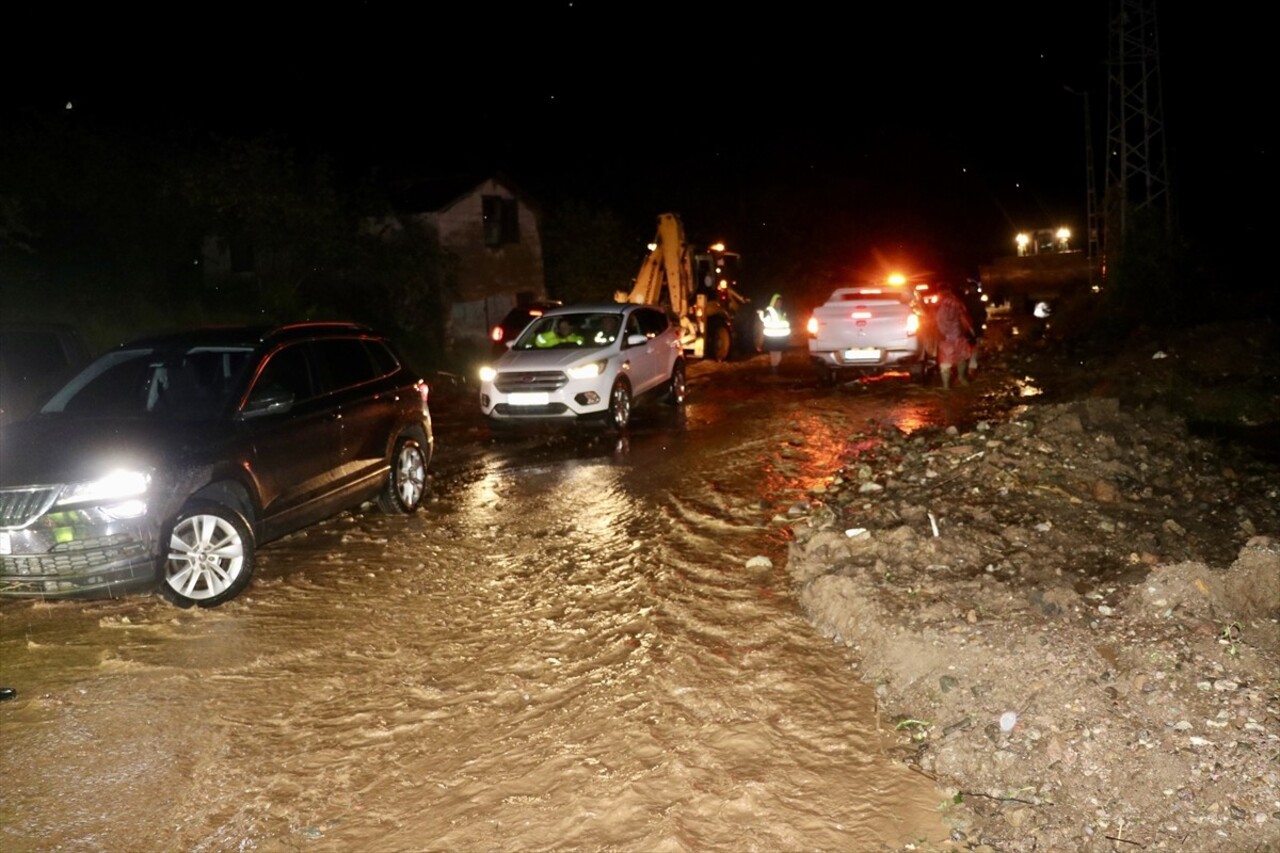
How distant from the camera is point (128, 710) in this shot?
5.79m

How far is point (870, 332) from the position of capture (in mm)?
18078

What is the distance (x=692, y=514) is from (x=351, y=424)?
3109 mm

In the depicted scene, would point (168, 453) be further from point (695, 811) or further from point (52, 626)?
point (695, 811)

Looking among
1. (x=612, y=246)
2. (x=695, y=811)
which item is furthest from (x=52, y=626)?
(x=612, y=246)

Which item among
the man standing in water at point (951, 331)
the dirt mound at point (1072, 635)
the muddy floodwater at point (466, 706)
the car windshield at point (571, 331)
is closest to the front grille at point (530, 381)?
the car windshield at point (571, 331)

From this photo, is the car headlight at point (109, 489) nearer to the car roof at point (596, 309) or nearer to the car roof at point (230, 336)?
the car roof at point (230, 336)

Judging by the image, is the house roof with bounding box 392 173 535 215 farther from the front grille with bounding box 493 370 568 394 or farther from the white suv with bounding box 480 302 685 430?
the front grille with bounding box 493 370 568 394

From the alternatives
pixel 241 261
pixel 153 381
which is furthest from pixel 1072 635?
pixel 241 261

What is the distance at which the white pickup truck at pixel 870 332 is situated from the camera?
1795 centimetres

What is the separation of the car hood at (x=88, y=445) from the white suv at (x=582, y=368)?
660 centimetres

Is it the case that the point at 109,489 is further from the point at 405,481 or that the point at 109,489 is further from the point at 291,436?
the point at 405,481

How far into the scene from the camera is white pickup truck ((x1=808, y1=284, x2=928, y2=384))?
58.9 ft

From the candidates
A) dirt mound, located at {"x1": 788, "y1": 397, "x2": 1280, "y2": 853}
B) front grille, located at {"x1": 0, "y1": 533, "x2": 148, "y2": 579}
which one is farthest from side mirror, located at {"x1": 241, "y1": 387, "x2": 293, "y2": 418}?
dirt mound, located at {"x1": 788, "y1": 397, "x2": 1280, "y2": 853}

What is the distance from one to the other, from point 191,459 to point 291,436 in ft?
3.53
